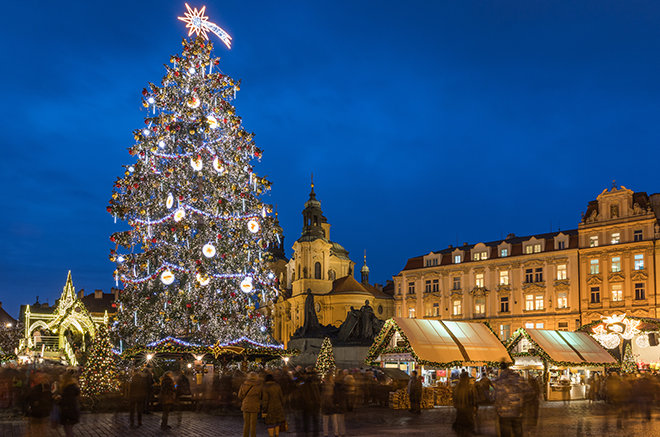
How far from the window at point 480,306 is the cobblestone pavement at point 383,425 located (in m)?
41.2

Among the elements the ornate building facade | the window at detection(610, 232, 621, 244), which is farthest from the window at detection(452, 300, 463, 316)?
the window at detection(610, 232, 621, 244)

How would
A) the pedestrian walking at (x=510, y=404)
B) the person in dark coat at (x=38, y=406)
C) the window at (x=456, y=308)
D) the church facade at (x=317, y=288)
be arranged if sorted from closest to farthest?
the pedestrian walking at (x=510, y=404), the person in dark coat at (x=38, y=406), the window at (x=456, y=308), the church facade at (x=317, y=288)

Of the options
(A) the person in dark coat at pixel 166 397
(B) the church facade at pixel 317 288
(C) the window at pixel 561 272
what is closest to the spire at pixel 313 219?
(B) the church facade at pixel 317 288

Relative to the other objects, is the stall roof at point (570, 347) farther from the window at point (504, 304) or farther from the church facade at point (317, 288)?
the church facade at point (317, 288)

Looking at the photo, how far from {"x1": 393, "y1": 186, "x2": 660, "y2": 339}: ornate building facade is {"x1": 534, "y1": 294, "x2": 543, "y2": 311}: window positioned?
88 millimetres

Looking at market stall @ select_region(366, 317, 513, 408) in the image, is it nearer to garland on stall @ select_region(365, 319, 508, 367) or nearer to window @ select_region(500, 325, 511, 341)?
garland on stall @ select_region(365, 319, 508, 367)

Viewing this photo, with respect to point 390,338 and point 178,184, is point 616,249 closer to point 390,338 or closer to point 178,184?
point 390,338

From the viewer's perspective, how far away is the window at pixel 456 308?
6900 centimetres

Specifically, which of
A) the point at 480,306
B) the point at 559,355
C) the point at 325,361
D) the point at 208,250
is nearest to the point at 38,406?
the point at 208,250

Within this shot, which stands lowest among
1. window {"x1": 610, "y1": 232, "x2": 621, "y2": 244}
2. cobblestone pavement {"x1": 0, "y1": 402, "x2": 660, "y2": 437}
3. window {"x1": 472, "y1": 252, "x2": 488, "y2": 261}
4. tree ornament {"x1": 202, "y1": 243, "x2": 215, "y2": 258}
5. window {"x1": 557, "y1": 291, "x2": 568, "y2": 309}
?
cobblestone pavement {"x1": 0, "y1": 402, "x2": 660, "y2": 437}

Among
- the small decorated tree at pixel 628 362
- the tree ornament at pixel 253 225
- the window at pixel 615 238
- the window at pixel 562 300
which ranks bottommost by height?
the small decorated tree at pixel 628 362

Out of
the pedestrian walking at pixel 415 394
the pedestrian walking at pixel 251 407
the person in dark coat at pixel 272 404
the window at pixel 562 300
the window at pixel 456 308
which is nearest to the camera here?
the pedestrian walking at pixel 251 407

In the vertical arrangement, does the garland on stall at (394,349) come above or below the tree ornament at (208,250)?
below

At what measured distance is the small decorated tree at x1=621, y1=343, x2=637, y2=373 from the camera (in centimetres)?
3375
